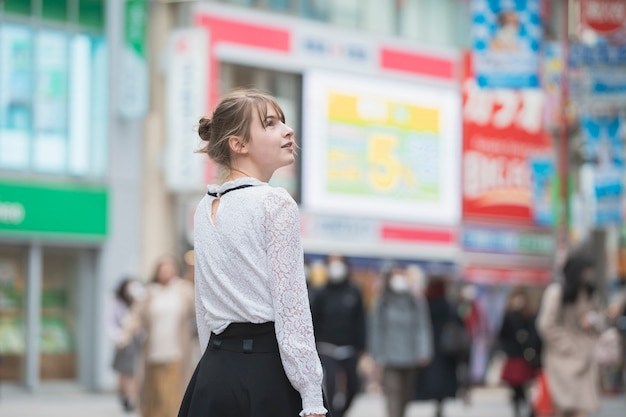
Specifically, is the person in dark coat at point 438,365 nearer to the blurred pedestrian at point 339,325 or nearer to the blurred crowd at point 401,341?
the blurred crowd at point 401,341

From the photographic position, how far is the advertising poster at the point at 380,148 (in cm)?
2917

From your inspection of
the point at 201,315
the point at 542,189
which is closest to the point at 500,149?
the point at 542,189

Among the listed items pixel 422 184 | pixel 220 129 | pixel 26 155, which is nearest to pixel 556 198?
pixel 422 184

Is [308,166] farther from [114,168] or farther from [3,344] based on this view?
[3,344]

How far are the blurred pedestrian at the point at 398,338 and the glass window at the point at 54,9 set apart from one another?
1046 cm

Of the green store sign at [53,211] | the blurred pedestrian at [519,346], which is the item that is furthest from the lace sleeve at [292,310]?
the green store sign at [53,211]

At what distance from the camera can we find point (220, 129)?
4477mm

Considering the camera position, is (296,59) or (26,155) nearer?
(26,155)

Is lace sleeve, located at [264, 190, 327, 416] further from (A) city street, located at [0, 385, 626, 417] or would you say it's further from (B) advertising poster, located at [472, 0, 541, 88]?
(A) city street, located at [0, 385, 626, 417]

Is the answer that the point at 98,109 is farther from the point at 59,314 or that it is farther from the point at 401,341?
the point at 401,341

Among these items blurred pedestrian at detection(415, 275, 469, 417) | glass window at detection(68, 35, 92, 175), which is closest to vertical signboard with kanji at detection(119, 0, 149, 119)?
glass window at detection(68, 35, 92, 175)

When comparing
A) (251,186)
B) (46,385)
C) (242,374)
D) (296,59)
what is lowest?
(46,385)

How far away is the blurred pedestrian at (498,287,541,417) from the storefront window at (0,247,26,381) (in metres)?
9.05

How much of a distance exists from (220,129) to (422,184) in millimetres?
27032
